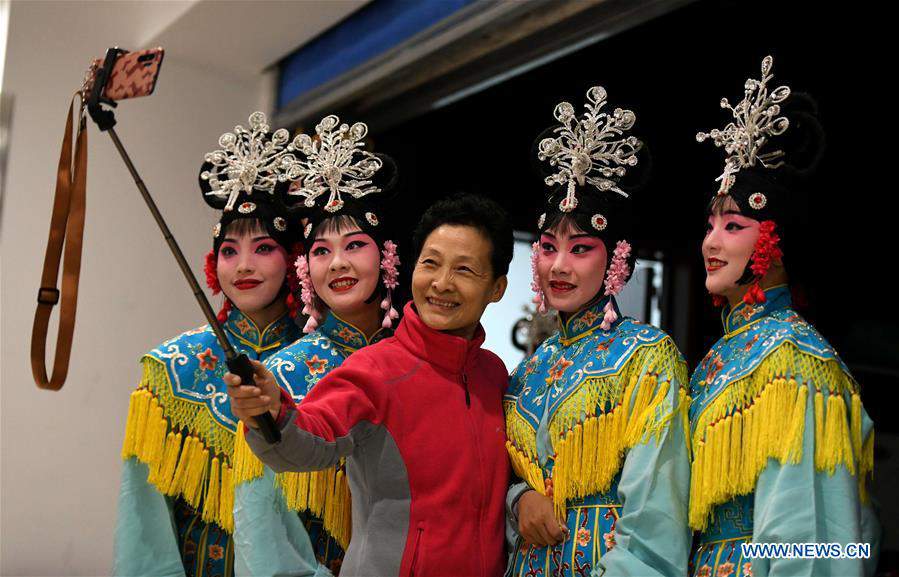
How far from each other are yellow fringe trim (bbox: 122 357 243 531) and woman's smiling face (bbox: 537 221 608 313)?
917 mm

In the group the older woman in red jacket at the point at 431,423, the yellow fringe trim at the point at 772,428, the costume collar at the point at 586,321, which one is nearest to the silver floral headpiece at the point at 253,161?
the older woman in red jacket at the point at 431,423

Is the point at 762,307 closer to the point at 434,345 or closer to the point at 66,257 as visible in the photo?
the point at 434,345

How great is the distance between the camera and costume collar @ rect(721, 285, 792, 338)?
210 centimetres

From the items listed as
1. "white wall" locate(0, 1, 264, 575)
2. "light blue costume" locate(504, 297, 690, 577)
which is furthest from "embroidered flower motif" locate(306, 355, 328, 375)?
"white wall" locate(0, 1, 264, 575)

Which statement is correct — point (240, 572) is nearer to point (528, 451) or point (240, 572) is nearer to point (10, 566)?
point (528, 451)

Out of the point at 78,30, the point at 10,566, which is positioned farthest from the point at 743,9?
the point at 10,566

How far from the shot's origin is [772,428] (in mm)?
1909

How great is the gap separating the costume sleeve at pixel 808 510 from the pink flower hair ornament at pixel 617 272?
1.61 ft

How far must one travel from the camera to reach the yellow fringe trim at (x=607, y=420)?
204 cm

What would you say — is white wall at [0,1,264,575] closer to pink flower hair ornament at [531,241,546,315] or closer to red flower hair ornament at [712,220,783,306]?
pink flower hair ornament at [531,241,546,315]

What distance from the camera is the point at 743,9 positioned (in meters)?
3.23

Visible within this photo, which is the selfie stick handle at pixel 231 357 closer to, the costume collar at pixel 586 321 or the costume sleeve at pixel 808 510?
the costume collar at pixel 586 321

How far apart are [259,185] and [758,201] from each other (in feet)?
4.20

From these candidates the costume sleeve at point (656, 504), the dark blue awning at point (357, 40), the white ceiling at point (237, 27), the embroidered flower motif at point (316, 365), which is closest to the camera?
the costume sleeve at point (656, 504)
